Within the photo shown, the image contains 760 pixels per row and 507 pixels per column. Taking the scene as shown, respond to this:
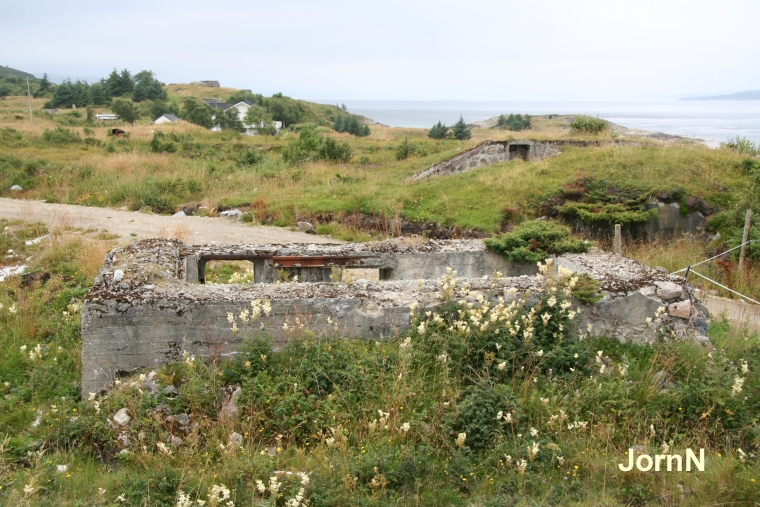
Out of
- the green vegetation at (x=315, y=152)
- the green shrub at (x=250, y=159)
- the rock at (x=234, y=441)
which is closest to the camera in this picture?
the rock at (x=234, y=441)

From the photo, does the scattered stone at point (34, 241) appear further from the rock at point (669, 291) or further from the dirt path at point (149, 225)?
the rock at point (669, 291)

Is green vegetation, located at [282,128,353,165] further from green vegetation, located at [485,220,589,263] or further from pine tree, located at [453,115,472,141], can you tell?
green vegetation, located at [485,220,589,263]

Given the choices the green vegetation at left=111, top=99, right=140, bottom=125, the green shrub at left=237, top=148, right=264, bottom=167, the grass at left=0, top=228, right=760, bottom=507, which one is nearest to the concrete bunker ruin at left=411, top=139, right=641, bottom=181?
the green shrub at left=237, top=148, right=264, bottom=167

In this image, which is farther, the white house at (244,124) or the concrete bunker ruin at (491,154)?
the white house at (244,124)

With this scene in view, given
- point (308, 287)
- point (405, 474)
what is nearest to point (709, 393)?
point (405, 474)

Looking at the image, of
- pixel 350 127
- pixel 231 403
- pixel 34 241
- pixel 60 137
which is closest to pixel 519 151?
pixel 34 241

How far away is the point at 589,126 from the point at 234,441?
79.9 ft

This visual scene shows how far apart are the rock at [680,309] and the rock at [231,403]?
5517mm

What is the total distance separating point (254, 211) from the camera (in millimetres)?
18547

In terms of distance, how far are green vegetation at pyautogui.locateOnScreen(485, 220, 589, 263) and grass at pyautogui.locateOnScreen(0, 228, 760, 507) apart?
2.56 metres

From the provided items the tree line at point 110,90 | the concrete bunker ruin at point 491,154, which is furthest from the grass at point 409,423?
the tree line at point 110,90

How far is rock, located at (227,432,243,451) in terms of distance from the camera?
18.1 ft

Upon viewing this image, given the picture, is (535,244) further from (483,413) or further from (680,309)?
(483,413)

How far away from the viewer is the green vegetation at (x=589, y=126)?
85.3 ft
